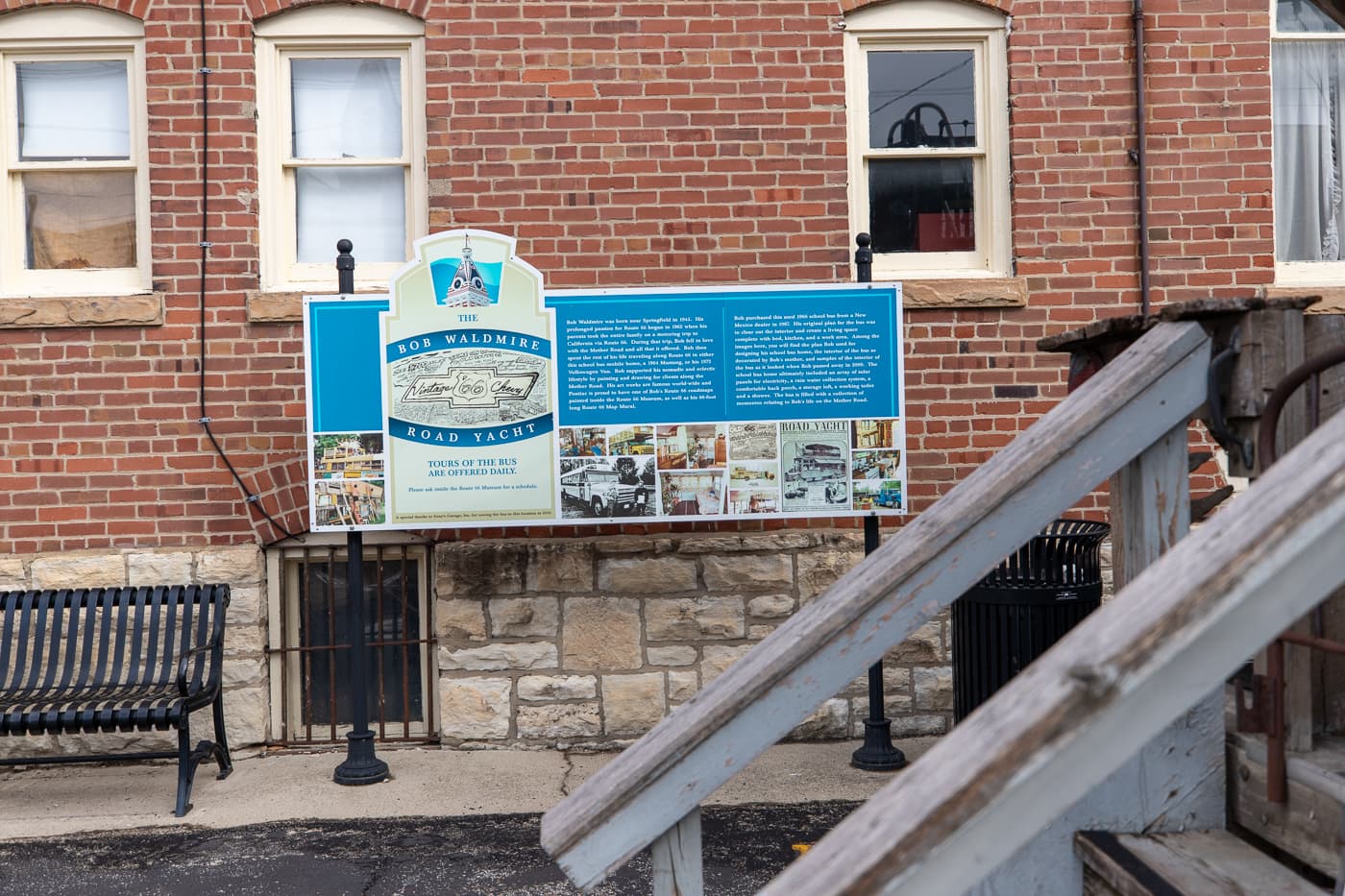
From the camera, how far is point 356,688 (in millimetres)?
5797

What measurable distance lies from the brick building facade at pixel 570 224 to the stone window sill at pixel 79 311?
0.02 metres

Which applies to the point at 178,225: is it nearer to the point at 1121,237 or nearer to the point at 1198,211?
the point at 1121,237

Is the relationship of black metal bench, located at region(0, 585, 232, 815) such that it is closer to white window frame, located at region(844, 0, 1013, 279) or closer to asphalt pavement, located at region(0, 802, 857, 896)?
asphalt pavement, located at region(0, 802, 857, 896)

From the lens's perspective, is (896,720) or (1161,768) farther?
(896,720)

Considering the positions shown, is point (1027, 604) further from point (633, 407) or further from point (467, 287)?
point (467, 287)

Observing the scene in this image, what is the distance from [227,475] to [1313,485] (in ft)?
19.6

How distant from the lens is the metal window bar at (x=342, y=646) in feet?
21.5

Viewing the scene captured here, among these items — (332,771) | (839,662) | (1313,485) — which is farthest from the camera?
(332,771)

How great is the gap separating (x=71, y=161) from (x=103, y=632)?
2.57 m

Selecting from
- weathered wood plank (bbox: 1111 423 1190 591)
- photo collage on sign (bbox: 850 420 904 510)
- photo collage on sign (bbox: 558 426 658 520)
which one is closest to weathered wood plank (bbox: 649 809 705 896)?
weathered wood plank (bbox: 1111 423 1190 591)

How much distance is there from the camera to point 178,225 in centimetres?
640

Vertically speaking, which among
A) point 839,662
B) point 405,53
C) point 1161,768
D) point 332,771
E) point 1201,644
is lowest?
point 332,771

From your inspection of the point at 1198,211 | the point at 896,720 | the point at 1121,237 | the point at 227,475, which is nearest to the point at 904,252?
the point at 1121,237

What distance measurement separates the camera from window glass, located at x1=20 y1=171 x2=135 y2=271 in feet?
21.6
